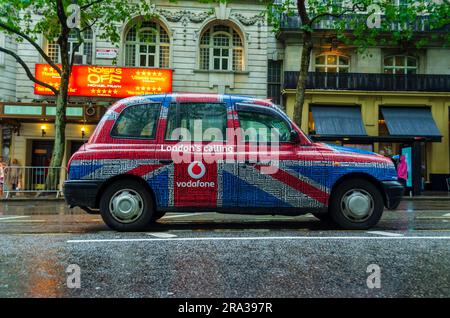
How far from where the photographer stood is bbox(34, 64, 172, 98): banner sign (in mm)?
21688

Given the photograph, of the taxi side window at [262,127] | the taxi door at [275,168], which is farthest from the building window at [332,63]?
the taxi door at [275,168]

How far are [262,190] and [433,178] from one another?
66.3 ft

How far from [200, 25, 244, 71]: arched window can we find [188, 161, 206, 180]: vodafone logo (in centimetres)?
1815

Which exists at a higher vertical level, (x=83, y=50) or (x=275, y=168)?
(x=83, y=50)

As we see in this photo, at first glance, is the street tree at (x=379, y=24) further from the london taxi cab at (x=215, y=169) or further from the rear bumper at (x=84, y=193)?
the rear bumper at (x=84, y=193)

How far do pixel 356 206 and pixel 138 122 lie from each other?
11.9ft

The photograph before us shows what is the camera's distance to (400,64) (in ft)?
80.2

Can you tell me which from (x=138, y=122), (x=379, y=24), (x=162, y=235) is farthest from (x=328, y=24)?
(x=162, y=235)

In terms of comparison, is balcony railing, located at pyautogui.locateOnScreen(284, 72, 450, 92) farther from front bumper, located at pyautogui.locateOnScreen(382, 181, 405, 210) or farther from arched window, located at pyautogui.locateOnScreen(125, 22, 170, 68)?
front bumper, located at pyautogui.locateOnScreen(382, 181, 405, 210)

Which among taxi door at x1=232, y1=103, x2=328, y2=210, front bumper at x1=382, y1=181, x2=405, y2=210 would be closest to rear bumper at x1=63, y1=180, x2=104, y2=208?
taxi door at x1=232, y1=103, x2=328, y2=210

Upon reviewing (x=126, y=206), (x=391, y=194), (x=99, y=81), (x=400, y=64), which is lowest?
(x=126, y=206)

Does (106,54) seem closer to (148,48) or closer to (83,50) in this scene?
(83,50)

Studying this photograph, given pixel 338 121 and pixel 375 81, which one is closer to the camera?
pixel 338 121
